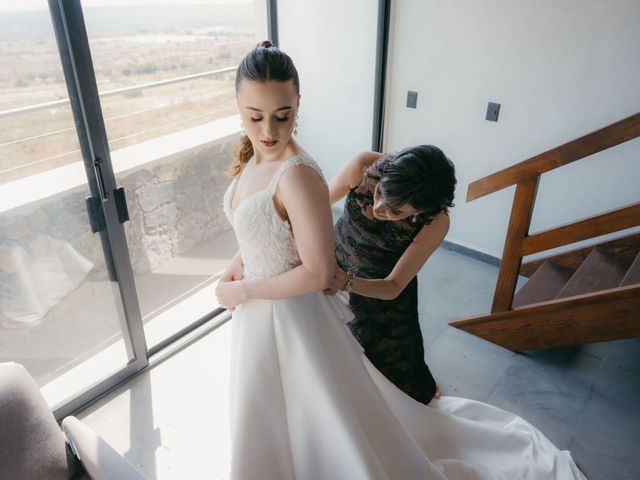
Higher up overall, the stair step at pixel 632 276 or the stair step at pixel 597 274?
the stair step at pixel 632 276

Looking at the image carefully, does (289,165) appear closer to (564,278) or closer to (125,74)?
(125,74)

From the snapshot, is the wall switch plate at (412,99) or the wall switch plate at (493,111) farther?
the wall switch plate at (412,99)

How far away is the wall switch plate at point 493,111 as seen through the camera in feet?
10.1

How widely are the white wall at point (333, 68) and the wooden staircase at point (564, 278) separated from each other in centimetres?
153

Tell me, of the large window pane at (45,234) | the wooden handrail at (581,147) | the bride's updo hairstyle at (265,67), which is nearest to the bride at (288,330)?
the bride's updo hairstyle at (265,67)

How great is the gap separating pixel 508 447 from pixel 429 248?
90cm

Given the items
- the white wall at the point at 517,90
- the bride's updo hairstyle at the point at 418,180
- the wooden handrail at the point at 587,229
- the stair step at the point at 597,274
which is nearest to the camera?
the bride's updo hairstyle at the point at 418,180

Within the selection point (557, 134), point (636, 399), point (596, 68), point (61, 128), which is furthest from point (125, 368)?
point (596, 68)

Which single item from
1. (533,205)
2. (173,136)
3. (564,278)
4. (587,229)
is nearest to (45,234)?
(173,136)

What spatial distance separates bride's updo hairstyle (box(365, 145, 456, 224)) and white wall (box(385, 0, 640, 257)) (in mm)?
1747

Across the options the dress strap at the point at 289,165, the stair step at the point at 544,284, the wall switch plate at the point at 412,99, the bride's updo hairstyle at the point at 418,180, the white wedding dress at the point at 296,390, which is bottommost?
the stair step at the point at 544,284

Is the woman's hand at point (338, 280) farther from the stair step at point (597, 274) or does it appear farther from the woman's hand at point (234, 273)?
the stair step at point (597, 274)

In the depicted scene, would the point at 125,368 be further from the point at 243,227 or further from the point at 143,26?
the point at 143,26

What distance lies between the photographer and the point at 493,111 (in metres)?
3.10
